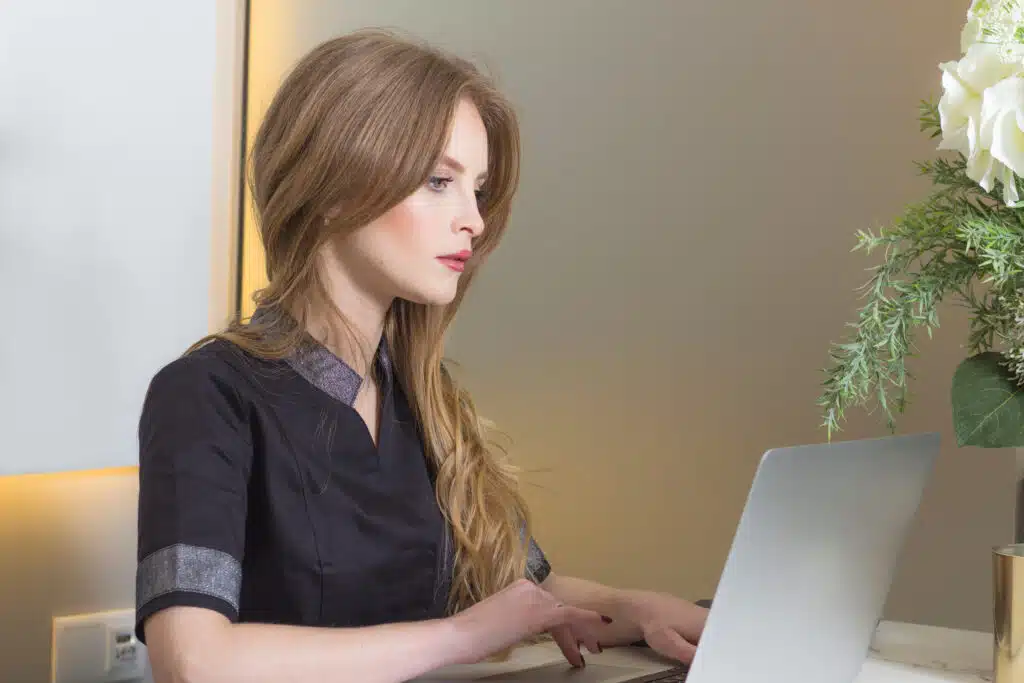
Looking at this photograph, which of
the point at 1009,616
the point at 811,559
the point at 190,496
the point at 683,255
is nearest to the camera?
the point at 811,559

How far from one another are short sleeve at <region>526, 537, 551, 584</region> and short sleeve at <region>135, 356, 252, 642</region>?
427 mm

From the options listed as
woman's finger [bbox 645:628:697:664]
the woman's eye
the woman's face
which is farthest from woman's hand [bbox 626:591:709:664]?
the woman's eye

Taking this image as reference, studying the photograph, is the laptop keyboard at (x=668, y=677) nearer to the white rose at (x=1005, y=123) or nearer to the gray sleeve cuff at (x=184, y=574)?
the gray sleeve cuff at (x=184, y=574)

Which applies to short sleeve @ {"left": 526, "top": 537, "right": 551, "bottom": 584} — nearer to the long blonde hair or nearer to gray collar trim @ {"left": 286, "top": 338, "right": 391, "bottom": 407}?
the long blonde hair

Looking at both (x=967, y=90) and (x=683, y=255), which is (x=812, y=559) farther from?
(x=683, y=255)

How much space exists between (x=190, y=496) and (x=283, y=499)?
152mm

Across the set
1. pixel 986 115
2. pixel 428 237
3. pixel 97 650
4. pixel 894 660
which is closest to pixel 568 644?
pixel 894 660

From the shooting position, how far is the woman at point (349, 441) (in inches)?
42.1

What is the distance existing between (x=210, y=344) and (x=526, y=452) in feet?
3.13

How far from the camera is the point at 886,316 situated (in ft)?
3.45

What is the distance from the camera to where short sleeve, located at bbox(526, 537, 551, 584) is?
1456 millimetres

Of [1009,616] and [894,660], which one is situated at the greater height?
[1009,616]

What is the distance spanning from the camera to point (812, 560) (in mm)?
824

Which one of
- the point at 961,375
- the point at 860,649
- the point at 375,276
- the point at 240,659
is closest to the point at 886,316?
the point at 961,375
